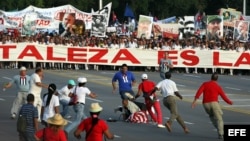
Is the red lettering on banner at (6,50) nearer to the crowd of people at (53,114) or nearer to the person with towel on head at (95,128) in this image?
the crowd of people at (53,114)

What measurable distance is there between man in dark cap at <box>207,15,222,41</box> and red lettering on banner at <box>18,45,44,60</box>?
964 cm

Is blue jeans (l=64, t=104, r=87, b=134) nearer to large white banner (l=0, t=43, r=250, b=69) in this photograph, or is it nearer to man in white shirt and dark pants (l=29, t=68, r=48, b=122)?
man in white shirt and dark pants (l=29, t=68, r=48, b=122)

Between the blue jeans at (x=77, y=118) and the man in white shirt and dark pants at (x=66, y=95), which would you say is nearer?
the blue jeans at (x=77, y=118)

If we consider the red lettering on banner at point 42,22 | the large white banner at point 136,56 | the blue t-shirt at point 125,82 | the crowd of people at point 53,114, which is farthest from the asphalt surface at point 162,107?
the red lettering on banner at point 42,22

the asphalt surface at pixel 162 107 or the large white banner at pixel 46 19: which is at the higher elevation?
the large white banner at pixel 46 19

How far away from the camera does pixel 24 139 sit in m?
18.7

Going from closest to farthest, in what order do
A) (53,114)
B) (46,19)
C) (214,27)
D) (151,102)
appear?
(53,114), (151,102), (46,19), (214,27)

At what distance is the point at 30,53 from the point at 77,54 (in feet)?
8.11

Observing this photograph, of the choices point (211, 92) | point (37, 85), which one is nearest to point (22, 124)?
point (211, 92)

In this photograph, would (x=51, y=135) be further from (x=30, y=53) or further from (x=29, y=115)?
(x=30, y=53)

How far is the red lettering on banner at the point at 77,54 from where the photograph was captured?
5203 centimetres

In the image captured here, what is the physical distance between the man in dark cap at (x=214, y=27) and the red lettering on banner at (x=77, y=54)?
23.7ft

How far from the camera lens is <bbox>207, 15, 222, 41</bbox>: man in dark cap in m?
54.3

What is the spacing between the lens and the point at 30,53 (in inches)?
2029
